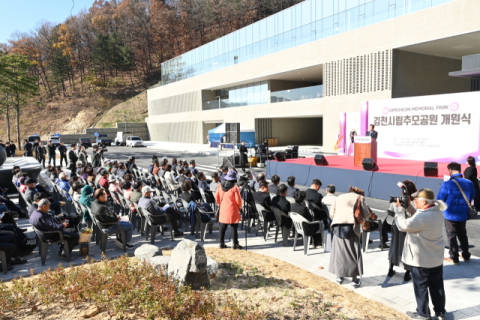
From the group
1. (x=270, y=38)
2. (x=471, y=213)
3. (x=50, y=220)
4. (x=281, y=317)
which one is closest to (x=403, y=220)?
(x=281, y=317)

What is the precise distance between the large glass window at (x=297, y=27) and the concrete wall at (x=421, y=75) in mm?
3304

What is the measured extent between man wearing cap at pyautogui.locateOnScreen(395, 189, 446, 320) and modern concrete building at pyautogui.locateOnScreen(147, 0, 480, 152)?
19.8m

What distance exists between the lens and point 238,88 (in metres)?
41.5

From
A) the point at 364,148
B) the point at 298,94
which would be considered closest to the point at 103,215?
the point at 364,148

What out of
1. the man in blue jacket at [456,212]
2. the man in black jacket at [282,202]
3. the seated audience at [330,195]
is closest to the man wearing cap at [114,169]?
the man in black jacket at [282,202]

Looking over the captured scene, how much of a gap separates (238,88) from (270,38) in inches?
348

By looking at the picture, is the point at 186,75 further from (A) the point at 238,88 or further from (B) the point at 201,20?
(B) the point at 201,20

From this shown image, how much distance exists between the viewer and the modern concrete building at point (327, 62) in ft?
70.6

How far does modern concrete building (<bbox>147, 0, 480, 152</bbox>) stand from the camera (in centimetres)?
2152

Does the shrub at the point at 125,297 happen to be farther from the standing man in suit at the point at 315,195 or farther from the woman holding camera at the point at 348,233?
the standing man in suit at the point at 315,195

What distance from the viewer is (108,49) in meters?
74.9

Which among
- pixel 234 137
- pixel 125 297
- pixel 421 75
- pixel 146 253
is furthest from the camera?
pixel 421 75

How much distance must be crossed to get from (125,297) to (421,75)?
2600 centimetres

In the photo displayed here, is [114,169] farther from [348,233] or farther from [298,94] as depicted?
[298,94]
